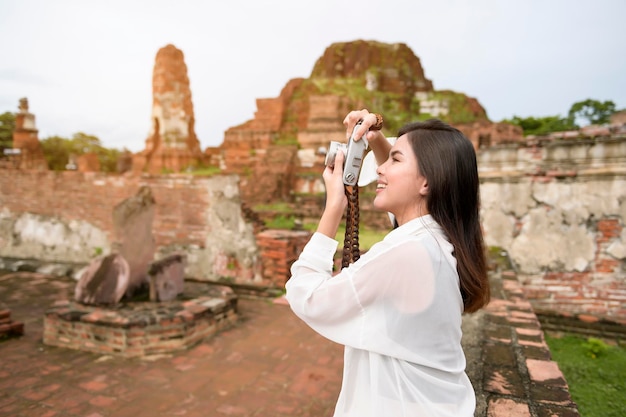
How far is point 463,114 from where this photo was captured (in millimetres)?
17188

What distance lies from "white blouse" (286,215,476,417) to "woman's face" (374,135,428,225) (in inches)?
3.4

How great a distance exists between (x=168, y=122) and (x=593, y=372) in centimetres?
1462

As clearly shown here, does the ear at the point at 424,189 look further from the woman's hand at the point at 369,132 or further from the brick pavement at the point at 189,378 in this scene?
the brick pavement at the point at 189,378

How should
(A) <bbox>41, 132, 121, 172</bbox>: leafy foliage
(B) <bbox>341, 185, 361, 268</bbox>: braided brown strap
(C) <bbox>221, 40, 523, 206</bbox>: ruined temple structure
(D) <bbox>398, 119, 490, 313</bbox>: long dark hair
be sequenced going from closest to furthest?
(D) <bbox>398, 119, 490, 313</bbox>: long dark hair
(B) <bbox>341, 185, 361, 268</bbox>: braided brown strap
(C) <bbox>221, 40, 523, 206</bbox>: ruined temple structure
(A) <bbox>41, 132, 121, 172</bbox>: leafy foliage

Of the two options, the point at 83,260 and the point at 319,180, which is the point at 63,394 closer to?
the point at 83,260

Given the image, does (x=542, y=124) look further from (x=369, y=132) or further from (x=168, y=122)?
(x=369, y=132)

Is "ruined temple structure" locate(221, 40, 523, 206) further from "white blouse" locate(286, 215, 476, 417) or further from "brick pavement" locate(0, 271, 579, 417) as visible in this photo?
"white blouse" locate(286, 215, 476, 417)

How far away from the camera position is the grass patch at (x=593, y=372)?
2.92m

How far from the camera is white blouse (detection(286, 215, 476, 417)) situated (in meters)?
1.04

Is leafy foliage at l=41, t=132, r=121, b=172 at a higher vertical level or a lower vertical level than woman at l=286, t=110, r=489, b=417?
higher

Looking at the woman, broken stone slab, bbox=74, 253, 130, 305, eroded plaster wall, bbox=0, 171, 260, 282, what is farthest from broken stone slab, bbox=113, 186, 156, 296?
the woman

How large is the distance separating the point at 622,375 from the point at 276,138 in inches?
543

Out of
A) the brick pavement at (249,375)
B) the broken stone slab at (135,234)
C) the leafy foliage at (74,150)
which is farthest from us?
the leafy foliage at (74,150)

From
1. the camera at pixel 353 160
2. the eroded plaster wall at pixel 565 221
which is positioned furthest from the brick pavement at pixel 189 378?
the eroded plaster wall at pixel 565 221
